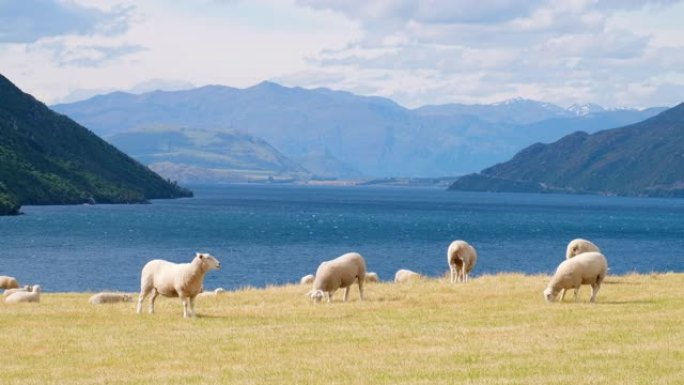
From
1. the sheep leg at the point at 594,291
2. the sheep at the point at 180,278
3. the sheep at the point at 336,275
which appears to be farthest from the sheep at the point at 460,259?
the sheep at the point at 180,278

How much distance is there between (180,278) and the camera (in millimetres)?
33562

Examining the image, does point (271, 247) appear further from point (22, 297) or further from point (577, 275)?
point (577, 275)

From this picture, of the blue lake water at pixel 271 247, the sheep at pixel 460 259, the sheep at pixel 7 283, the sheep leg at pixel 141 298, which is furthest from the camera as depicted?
the blue lake water at pixel 271 247

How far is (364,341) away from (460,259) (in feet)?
67.7

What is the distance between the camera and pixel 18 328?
31.3 metres

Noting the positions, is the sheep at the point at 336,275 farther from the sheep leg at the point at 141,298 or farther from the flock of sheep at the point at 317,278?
the sheep leg at the point at 141,298

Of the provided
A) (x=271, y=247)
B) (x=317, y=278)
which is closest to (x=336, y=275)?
(x=317, y=278)

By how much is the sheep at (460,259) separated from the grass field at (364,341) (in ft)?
24.5

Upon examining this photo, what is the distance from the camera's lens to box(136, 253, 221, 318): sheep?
3344cm

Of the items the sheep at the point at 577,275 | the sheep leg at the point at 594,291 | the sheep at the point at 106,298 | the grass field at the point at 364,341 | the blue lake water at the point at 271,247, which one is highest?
the sheep at the point at 577,275

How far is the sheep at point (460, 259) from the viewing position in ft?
157

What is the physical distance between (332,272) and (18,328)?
1231 centimetres

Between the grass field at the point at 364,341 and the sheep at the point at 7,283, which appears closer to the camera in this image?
the grass field at the point at 364,341

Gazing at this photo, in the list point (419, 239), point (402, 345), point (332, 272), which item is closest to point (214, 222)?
point (419, 239)
